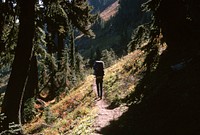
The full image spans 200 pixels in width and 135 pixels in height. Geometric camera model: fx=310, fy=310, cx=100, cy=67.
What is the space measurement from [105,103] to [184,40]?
4872 millimetres

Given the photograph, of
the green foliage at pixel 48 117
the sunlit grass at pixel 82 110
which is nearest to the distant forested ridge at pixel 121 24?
the sunlit grass at pixel 82 110

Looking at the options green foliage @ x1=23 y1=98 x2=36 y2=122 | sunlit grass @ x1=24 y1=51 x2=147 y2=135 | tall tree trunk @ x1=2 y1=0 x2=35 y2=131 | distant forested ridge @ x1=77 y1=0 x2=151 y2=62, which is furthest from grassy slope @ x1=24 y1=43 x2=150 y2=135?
distant forested ridge @ x1=77 y1=0 x2=151 y2=62

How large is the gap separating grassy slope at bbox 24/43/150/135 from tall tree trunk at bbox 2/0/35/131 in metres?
3.48

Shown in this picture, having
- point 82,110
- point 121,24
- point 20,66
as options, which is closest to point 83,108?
point 82,110

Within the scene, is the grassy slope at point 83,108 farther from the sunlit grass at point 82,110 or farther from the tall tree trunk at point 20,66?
the tall tree trunk at point 20,66

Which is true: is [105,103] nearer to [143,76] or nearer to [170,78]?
[143,76]

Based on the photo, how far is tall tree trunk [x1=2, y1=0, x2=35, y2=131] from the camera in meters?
7.41

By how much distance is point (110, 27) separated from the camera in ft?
635

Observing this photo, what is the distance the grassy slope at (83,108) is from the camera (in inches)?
517

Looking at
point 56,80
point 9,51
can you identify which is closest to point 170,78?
point 9,51

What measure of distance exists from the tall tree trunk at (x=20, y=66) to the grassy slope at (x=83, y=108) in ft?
11.4

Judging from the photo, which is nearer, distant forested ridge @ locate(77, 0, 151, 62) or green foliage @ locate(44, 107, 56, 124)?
green foliage @ locate(44, 107, 56, 124)

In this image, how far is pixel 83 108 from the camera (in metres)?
15.4

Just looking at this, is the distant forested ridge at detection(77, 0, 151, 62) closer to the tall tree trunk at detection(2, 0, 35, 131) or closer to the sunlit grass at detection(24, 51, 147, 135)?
the sunlit grass at detection(24, 51, 147, 135)
